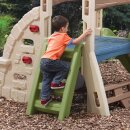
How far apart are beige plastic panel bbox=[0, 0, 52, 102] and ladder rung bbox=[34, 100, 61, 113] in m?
0.53

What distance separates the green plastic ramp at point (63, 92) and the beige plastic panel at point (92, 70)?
0.40 feet

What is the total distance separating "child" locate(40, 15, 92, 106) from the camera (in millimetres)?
5543

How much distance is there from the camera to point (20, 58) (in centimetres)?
634

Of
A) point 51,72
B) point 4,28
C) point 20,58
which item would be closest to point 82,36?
point 51,72

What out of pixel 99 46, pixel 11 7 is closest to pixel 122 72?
pixel 99 46

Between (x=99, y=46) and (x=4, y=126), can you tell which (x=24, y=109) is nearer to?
(x=4, y=126)

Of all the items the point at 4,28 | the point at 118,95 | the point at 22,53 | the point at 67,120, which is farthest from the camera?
the point at 4,28

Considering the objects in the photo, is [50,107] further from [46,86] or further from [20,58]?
[20,58]

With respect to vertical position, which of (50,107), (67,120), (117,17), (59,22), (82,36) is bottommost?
(67,120)

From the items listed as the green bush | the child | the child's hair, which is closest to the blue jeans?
the child

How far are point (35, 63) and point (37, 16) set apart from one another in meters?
0.55

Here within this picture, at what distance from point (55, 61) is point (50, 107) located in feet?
1.66

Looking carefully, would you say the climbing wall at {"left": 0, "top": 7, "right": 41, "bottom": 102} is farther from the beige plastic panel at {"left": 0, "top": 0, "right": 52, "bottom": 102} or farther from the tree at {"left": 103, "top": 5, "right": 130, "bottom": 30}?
the tree at {"left": 103, "top": 5, "right": 130, "bottom": 30}

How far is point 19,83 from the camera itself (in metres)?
6.39
